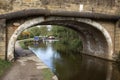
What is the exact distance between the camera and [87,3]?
14.5m

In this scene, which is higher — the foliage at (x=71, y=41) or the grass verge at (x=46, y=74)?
the foliage at (x=71, y=41)

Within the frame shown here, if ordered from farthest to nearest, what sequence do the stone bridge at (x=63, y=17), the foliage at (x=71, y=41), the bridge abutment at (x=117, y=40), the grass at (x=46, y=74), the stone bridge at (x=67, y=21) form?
the foliage at (x=71, y=41) < the bridge abutment at (x=117, y=40) < the stone bridge at (x=63, y=17) < the stone bridge at (x=67, y=21) < the grass at (x=46, y=74)

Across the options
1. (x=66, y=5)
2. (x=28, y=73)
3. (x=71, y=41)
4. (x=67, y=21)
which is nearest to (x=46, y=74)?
(x=28, y=73)

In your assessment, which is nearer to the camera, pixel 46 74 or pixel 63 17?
pixel 46 74

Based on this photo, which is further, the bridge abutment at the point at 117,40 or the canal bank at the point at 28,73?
the bridge abutment at the point at 117,40

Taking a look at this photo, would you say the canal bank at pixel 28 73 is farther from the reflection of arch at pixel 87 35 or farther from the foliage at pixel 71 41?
the foliage at pixel 71 41

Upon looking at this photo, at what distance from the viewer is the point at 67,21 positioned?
15.4m

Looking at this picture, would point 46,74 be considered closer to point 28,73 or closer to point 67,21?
point 28,73

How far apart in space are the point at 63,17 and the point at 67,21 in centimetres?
121

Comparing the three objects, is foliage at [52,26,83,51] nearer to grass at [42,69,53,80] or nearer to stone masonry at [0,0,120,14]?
stone masonry at [0,0,120,14]

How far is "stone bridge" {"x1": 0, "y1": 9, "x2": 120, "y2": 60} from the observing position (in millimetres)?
12633

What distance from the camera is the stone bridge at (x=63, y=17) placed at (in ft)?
41.8

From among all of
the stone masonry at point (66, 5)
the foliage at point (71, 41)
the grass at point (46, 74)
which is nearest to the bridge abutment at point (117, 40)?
the stone masonry at point (66, 5)

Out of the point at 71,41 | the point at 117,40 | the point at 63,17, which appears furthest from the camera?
the point at 71,41
